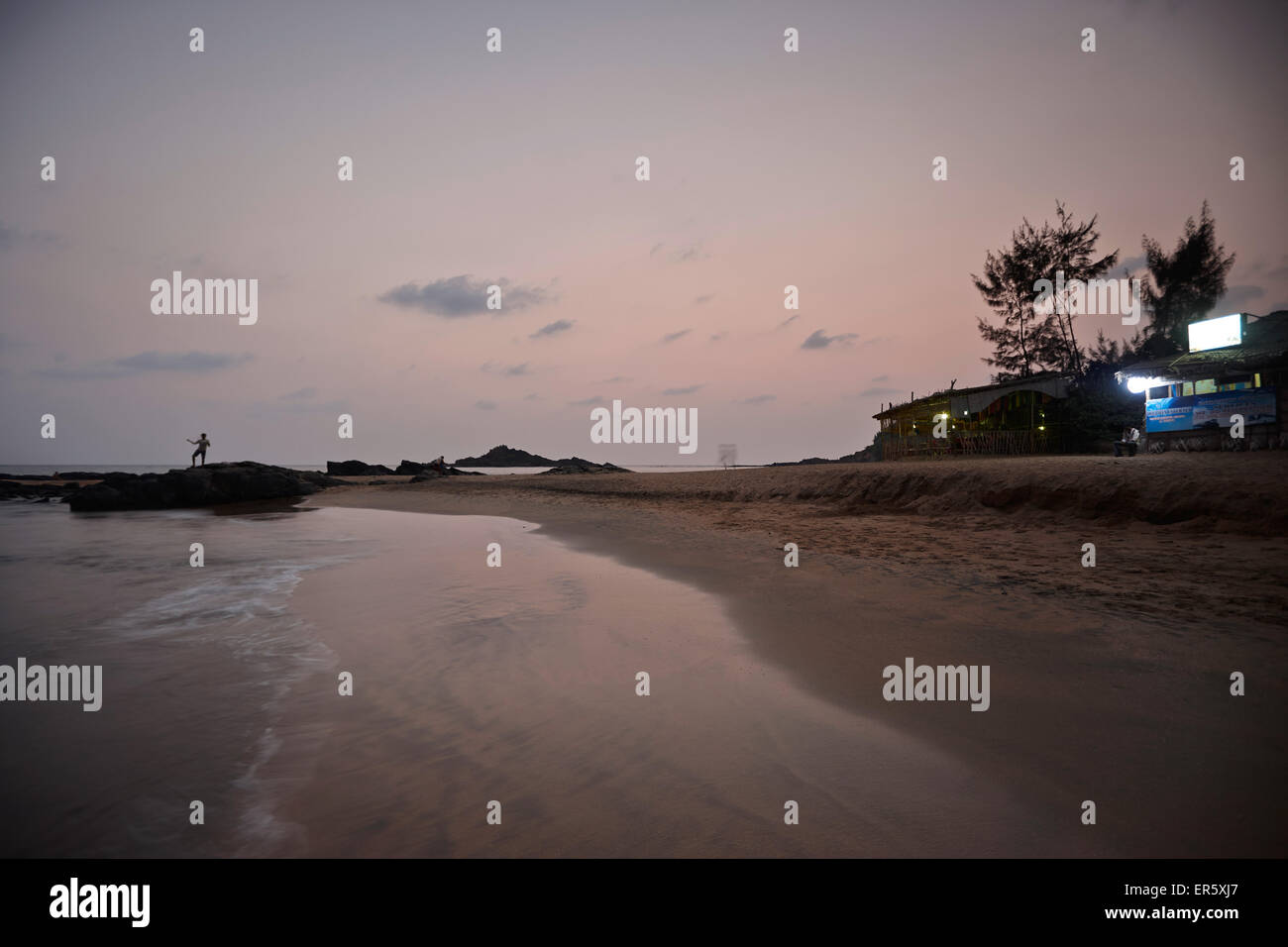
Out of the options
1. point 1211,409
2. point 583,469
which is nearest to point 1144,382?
point 1211,409

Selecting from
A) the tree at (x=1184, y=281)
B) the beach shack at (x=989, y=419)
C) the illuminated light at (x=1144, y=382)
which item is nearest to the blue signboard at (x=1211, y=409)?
the illuminated light at (x=1144, y=382)

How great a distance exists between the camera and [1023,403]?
109ft

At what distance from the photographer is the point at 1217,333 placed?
24688 mm

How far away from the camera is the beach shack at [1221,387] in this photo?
20.1m

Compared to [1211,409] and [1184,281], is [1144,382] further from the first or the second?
[1184,281]

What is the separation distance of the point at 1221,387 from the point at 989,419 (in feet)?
41.7

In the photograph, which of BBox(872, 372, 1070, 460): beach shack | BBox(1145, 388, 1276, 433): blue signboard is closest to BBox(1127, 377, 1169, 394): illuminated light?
BBox(1145, 388, 1276, 433): blue signboard

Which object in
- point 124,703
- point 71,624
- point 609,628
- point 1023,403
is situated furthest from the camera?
point 1023,403

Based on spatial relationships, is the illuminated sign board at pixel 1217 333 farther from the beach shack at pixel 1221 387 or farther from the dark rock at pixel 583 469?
the dark rock at pixel 583 469

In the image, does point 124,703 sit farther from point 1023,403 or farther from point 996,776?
point 1023,403

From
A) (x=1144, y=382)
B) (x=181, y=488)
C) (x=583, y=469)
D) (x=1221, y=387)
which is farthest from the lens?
(x=583, y=469)
